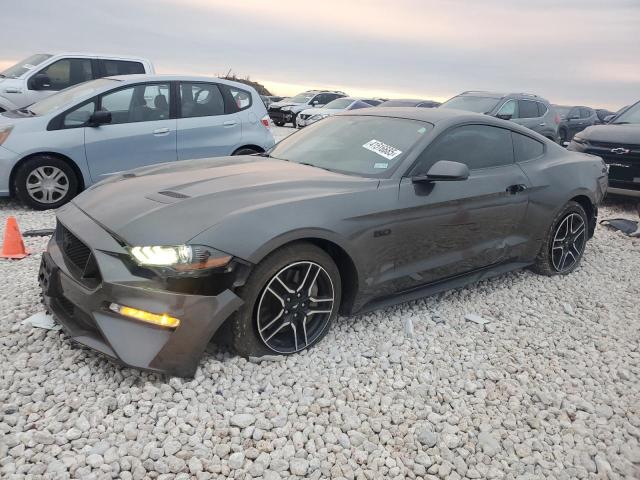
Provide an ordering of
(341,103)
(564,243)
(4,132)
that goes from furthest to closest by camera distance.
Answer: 1. (341,103)
2. (4,132)
3. (564,243)

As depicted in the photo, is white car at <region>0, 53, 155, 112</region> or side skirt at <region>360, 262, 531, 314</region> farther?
white car at <region>0, 53, 155, 112</region>

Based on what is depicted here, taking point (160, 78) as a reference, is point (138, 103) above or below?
below

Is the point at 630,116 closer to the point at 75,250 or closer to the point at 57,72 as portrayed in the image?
the point at 75,250

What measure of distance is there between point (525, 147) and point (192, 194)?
121 inches

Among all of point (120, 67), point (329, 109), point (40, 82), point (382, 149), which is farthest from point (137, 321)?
point (329, 109)

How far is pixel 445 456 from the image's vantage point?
2559 mm

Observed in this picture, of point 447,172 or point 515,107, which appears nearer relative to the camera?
point 447,172

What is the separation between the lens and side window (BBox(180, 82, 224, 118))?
23.1 ft

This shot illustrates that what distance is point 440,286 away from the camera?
13.0 ft

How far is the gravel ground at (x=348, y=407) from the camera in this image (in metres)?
2.42

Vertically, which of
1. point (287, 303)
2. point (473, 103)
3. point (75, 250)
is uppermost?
point (473, 103)

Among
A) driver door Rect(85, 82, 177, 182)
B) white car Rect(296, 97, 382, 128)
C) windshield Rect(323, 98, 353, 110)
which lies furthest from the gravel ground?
windshield Rect(323, 98, 353, 110)

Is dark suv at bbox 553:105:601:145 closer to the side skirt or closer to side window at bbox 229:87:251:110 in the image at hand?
side window at bbox 229:87:251:110

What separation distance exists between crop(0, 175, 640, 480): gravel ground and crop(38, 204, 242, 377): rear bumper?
20cm
